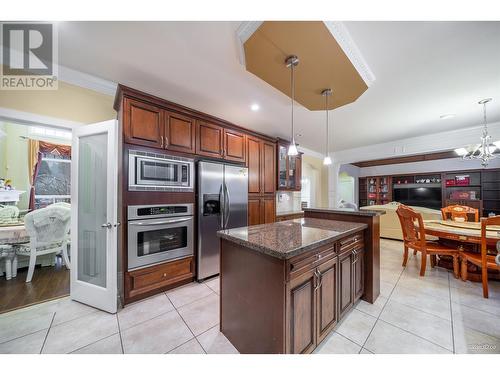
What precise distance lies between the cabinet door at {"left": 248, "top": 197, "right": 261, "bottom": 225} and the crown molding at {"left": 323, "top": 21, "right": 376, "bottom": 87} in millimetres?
2217

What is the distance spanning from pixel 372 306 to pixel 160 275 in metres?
2.37

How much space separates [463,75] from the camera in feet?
6.56

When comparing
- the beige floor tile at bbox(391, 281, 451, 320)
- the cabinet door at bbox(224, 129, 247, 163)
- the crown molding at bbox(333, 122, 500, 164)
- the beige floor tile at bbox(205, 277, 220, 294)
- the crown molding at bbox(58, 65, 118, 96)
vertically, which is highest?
the crown molding at bbox(58, 65, 118, 96)

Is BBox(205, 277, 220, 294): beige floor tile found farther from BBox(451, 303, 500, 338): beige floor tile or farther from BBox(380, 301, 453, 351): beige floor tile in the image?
BBox(451, 303, 500, 338): beige floor tile

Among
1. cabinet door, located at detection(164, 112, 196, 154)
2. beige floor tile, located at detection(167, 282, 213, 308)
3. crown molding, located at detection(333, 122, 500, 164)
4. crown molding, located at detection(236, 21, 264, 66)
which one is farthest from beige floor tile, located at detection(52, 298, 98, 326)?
crown molding, located at detection(333, 122, 500, 164)

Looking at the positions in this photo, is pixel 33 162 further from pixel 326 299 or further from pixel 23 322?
pixel 326 299

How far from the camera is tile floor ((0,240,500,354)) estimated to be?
1468mm

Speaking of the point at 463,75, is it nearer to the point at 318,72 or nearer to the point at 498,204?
the point at 318,72

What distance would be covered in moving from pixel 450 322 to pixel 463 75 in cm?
246

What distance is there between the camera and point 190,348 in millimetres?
1460

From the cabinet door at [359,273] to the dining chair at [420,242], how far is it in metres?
1.40

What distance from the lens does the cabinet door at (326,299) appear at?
140 cm

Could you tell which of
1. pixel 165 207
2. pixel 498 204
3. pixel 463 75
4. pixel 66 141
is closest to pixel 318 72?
pixel 463 75

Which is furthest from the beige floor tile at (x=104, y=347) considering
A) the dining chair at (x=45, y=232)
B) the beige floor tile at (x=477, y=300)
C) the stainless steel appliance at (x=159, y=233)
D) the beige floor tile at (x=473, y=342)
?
the beige floor tile at (x=477, y=300)
